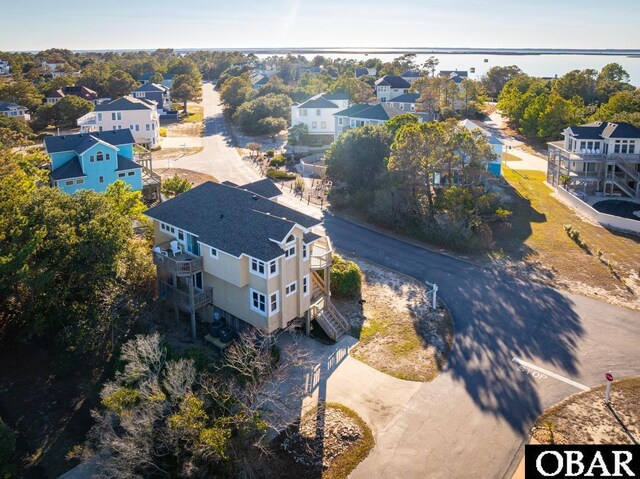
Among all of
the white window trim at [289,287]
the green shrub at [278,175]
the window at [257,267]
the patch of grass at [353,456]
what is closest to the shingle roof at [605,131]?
the green shrub at [278,175]

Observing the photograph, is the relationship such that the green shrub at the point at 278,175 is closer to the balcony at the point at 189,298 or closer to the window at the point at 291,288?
the balcony at the point at 189,298

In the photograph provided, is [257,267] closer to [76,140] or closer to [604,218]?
[76,140]

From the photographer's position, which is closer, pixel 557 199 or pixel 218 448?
pixel 218 448

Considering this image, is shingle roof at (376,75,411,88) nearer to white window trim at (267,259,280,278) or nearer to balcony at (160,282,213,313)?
balcony at (160,282,213,313)

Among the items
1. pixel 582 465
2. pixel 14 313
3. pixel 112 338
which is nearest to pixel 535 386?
pixel 582 465

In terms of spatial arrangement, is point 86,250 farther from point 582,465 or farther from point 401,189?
point 401,189

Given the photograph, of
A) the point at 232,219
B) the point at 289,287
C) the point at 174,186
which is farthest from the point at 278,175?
the point at 289,287
